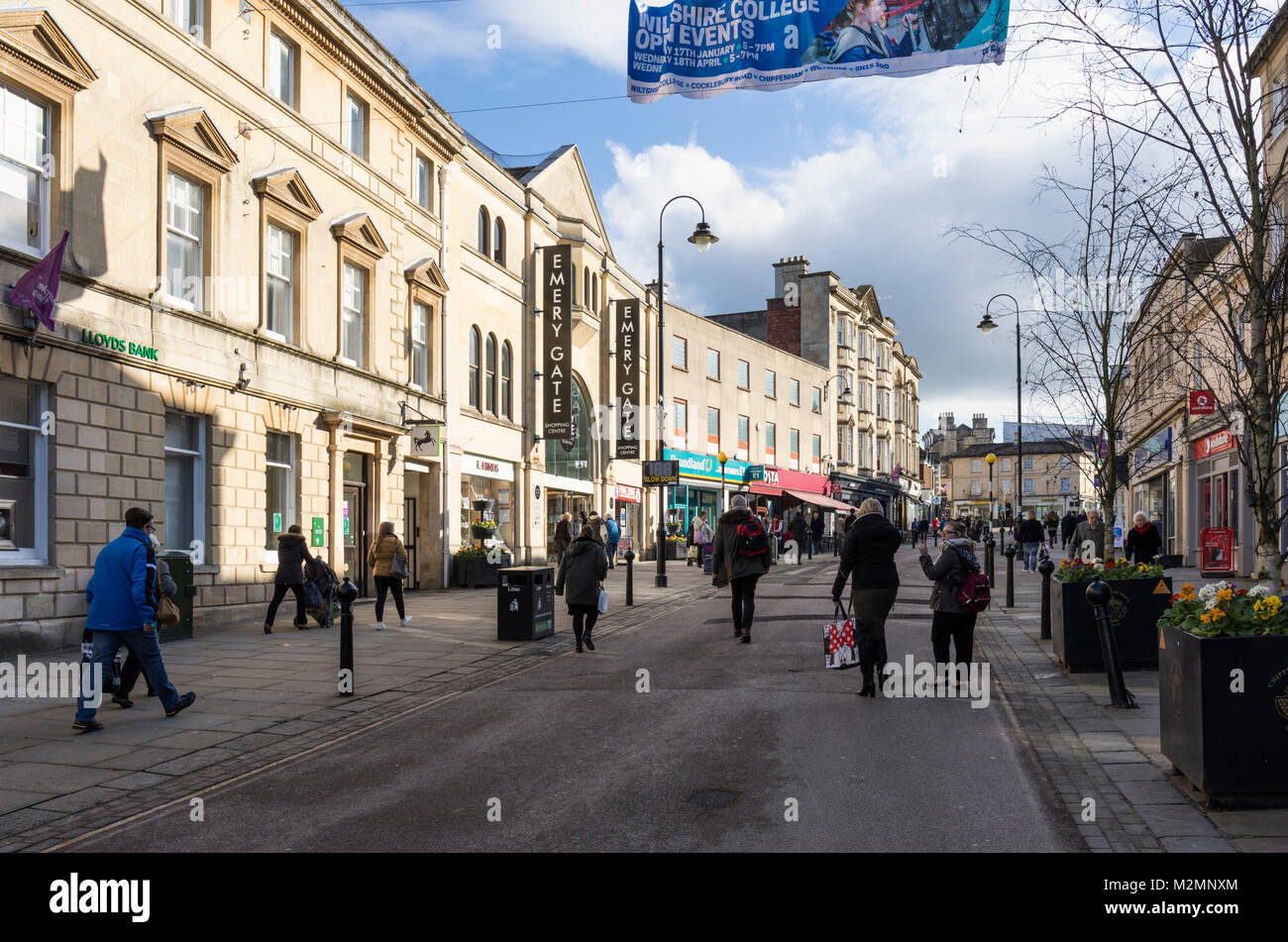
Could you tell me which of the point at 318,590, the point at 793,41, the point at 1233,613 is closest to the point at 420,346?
the point at 318,590

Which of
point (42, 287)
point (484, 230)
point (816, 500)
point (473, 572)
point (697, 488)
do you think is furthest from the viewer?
point (816, 500)

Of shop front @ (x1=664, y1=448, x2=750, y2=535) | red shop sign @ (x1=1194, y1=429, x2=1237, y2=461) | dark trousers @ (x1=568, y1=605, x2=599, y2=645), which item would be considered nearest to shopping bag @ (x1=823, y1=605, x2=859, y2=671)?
dark trousers @ (x1=568, y1=605, x2=599, y2=645)

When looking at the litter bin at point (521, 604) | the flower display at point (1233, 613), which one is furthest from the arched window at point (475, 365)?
the flower display at point (1233, 613)

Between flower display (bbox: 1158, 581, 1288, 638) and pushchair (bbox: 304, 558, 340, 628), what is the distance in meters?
12.7

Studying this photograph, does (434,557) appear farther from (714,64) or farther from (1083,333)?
(714,64)

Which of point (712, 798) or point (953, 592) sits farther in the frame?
point (953, 592)

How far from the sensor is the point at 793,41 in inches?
338

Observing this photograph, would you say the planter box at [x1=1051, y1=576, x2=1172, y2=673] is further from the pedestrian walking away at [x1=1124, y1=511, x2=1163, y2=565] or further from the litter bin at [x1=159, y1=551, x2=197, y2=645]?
the litter bin at [x1=159, y1=551, x2=197, y2=645]

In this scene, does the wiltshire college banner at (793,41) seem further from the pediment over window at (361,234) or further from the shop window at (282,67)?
the pediment over window at (361,234)

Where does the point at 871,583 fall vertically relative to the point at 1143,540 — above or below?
below

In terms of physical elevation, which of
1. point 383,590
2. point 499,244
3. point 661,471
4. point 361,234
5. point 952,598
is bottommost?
point 383,590

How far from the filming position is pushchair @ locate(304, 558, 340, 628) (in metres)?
15.8

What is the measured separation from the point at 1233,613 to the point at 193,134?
49.9 ft

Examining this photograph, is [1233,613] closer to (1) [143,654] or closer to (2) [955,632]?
(2) [955,632]
